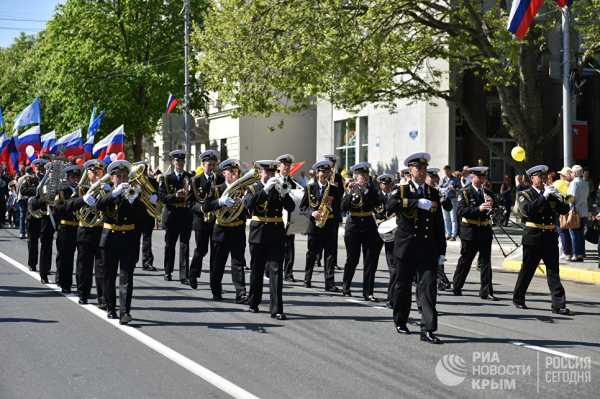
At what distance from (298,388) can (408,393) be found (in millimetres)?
873

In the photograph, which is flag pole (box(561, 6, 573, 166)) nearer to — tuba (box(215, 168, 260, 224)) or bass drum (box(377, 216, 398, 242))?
bass drum (box(377, 216, 398, 242))

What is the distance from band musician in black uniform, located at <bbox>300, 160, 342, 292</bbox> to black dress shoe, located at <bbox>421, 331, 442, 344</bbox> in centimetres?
409

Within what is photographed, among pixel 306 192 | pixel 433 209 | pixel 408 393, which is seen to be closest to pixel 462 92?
pixel 306 192

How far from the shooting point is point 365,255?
39.4 ft

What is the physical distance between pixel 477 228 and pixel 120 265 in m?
5.23

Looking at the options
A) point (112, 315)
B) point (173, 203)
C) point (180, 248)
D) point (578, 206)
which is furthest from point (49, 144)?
point (112, 315)

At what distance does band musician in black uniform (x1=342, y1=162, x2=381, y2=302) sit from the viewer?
12.0 m

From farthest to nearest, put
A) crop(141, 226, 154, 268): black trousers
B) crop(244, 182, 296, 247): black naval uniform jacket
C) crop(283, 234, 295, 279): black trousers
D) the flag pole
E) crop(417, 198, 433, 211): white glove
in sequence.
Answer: the flag pole → crop(141, 226, 154, 268): black trousers → crop(283, 234, 295, 279): black trousers → crop(244, 182, 296, 247): black naval uniform jacket → crop(417, 198, 433, 211): white glove

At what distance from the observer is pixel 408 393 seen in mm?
6617

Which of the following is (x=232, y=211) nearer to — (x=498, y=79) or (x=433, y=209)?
(x=433, y=209)

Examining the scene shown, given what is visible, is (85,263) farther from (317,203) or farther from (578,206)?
(578,206)

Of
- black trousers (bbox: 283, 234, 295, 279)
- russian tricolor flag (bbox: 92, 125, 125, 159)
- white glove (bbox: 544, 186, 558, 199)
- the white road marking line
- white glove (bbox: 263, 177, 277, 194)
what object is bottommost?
the white road marking line

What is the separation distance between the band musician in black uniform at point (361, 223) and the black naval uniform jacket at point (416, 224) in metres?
2.86

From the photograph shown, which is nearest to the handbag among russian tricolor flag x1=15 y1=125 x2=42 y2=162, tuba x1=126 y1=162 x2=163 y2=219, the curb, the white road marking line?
the curb
